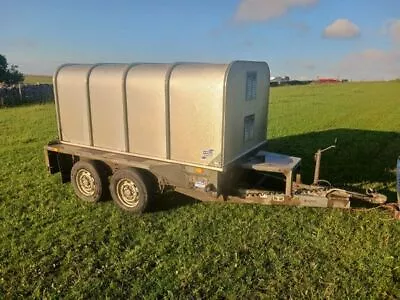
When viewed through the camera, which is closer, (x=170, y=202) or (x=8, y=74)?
(x=170, y=202)

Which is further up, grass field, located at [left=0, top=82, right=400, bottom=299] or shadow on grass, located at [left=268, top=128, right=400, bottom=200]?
shadow on grass, located at [left=268, top=128, right=400, bottom=200]

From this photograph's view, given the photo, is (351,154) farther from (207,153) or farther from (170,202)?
(207,153)

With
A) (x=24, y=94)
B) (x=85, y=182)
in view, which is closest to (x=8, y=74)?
(x=24, y=94)

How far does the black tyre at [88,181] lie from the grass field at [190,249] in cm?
24

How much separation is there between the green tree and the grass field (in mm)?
45819

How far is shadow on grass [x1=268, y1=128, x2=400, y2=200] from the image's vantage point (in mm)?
9641

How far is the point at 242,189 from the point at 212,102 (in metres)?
1.91

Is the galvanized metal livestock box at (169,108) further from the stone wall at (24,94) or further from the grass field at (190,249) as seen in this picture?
the stone wall at (24,94)

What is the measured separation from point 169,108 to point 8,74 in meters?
50.5

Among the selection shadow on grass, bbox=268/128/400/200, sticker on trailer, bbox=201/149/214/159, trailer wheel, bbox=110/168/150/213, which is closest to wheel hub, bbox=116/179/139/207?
trailer wheel, bbox=110/168/150/213

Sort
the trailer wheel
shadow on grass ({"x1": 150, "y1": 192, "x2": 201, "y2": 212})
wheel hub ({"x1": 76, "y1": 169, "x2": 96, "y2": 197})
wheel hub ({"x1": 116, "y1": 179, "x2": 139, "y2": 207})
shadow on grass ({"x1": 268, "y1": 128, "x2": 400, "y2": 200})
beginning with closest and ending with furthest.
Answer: the trailer wheel < wheel hub ({"x1": 116, "y1": 179, "x2": 139, "y2": 207}) < shadow on grass ({"x1": 150, "y1": 192, "x2": 201, "y2": 212}) < wheel hub ({"x1": 76, "y1": 169, "x2": 96, "y2": 197}) < shadow on grass ({"x1": 268, "y1": 128, "x2": 400, "y2": 200})

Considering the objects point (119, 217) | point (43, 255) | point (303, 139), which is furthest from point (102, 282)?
point (303, 139)

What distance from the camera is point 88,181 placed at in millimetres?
8094

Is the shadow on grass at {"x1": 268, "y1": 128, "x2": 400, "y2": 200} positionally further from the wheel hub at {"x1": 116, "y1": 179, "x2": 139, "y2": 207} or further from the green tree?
the green tree
